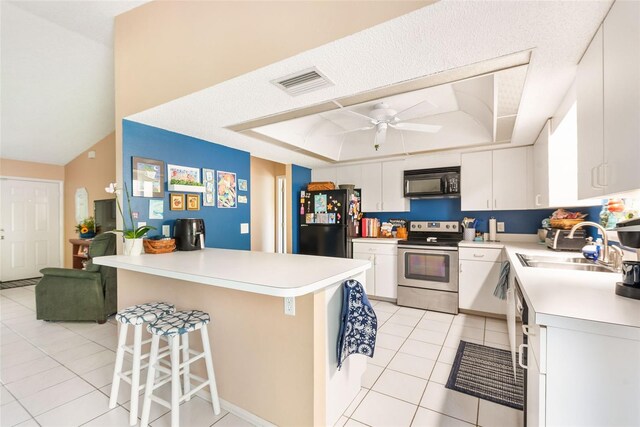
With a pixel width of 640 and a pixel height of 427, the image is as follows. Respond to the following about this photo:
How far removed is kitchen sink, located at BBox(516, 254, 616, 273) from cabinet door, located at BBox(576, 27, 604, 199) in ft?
2.28

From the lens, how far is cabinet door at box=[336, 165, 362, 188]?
466 centimetres

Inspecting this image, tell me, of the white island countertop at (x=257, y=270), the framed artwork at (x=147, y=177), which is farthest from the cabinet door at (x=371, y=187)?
the framed artwork at (x=147, y=177)

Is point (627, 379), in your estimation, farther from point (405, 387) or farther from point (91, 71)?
point (91, 71)

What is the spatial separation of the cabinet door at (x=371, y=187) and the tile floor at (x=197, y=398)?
1725 millimetres

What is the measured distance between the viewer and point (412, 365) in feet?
7.97

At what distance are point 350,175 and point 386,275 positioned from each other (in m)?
1.74

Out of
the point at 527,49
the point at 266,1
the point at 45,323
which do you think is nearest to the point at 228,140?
the point at 266,1

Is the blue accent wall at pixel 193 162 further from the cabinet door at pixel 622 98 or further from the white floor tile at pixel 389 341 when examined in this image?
the cabinet door at pixel 622 98

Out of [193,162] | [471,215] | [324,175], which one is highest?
[324,175]

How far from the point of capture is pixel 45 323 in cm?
349

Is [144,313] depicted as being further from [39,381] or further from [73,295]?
[73,295]

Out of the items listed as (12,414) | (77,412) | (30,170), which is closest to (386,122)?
(77,412)

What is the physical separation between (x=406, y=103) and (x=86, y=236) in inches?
230

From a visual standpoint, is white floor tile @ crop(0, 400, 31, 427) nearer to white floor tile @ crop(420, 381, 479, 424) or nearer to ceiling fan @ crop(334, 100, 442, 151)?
white floor tile @ crop(420, 381, 479, 424)
